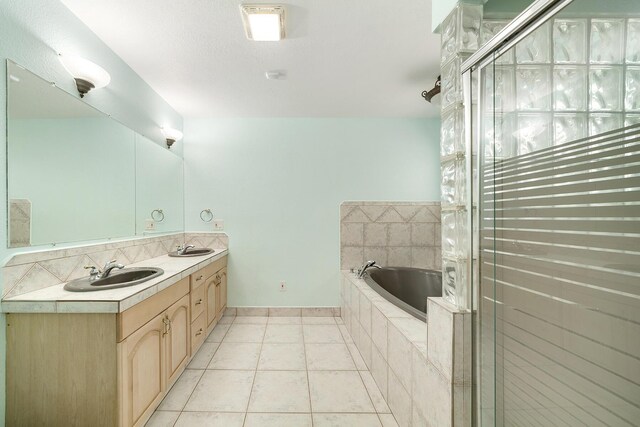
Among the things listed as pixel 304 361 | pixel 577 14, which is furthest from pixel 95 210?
pixel 577 14

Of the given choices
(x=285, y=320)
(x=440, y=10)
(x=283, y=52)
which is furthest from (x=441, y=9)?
(x=285, y=320)

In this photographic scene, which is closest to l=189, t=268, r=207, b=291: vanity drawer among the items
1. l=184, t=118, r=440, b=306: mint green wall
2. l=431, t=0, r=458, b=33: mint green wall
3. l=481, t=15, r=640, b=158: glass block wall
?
l=184, t=118, r=440, b=306: mint green wall

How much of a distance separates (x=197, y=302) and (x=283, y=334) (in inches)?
37.7

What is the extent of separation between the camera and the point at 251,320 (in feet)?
10.1

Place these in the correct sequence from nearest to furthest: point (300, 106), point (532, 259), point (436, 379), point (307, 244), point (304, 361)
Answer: point (532, 259) → point (436, 379) → point (304, 361) → point (300, 106) → point (307, 244)

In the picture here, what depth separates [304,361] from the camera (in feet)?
7.24

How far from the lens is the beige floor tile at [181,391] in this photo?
167 centimetres

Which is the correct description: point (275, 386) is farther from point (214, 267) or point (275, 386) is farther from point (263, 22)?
point (263, 22)

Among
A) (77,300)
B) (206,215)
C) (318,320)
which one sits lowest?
(318,320)

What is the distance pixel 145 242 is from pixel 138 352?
125cm

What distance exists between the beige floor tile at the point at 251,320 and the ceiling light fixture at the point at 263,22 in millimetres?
2747

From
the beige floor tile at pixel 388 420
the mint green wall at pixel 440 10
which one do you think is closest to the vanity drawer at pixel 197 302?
the beige floor tile at pixel 388 420

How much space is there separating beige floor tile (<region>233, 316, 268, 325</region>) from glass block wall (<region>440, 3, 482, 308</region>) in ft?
7.92

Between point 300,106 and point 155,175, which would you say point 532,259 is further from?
point 155,175
